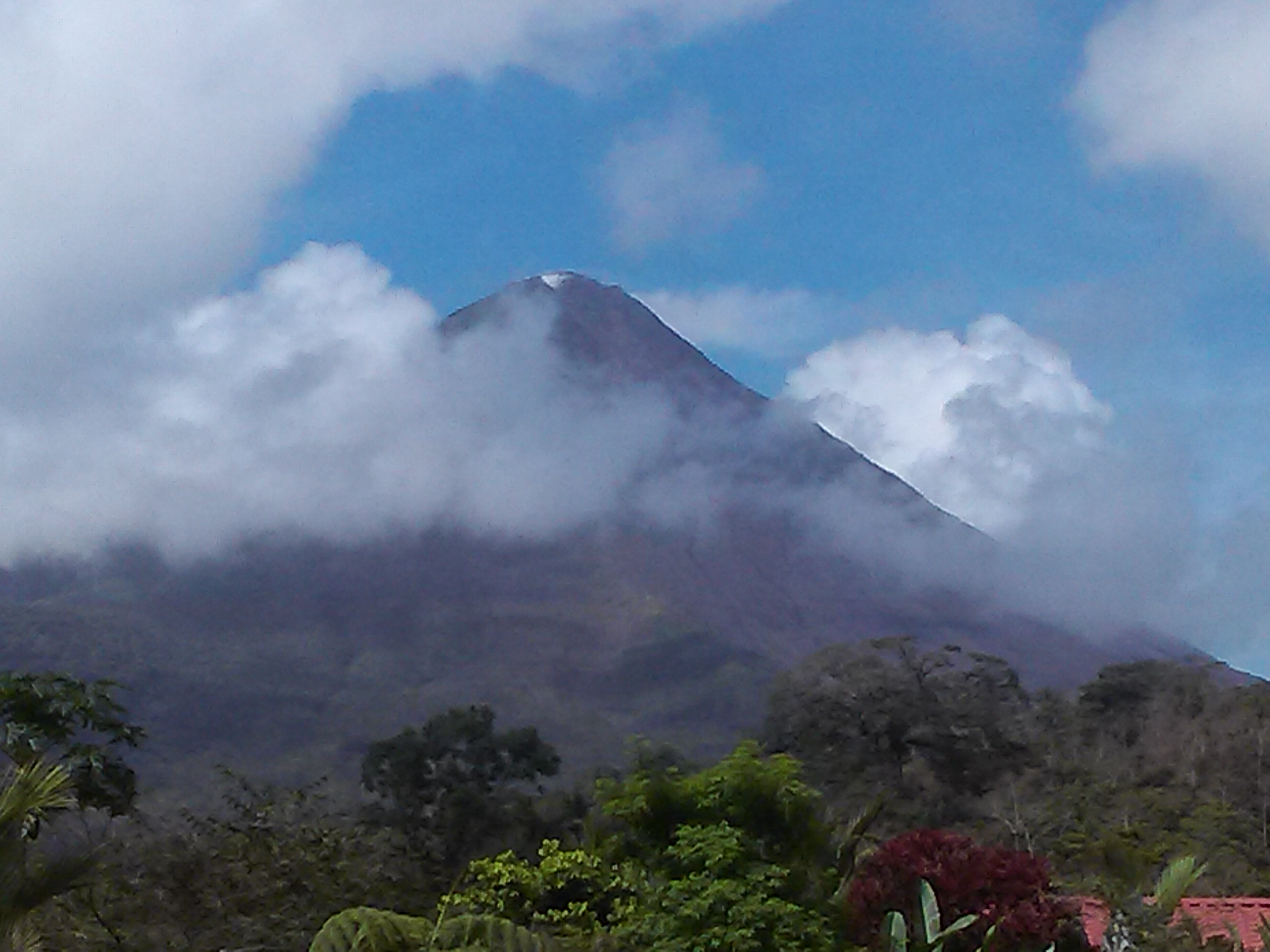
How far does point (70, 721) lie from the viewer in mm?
11828

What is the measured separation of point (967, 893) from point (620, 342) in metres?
105

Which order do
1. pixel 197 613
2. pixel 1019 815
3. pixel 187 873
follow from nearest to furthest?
pixel 187 873, pixel 1019 815, pixel 197 613

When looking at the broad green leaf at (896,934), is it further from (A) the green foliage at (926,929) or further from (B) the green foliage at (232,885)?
(B) the green foliage at (232,885)

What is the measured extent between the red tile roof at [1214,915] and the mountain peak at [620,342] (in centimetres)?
9720

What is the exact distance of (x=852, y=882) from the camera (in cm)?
1244

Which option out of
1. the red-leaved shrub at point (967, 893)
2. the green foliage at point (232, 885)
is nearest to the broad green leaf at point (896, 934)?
the red-leaved shrub at point (967, 893)

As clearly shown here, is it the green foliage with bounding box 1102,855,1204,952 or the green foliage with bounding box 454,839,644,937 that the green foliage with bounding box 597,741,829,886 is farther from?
the green foliage with bounding box 1102,855,1204,952

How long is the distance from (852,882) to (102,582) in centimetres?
7540

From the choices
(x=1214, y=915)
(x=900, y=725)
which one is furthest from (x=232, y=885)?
(x=900, y=725)

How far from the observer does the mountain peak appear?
376 feet

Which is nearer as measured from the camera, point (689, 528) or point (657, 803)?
point (657, 803)

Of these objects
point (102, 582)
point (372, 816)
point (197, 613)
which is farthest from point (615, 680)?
point (372, 816)

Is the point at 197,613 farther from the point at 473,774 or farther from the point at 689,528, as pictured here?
the point at 473,774

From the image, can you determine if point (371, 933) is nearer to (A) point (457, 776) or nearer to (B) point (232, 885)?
(B) point (232, 885)
